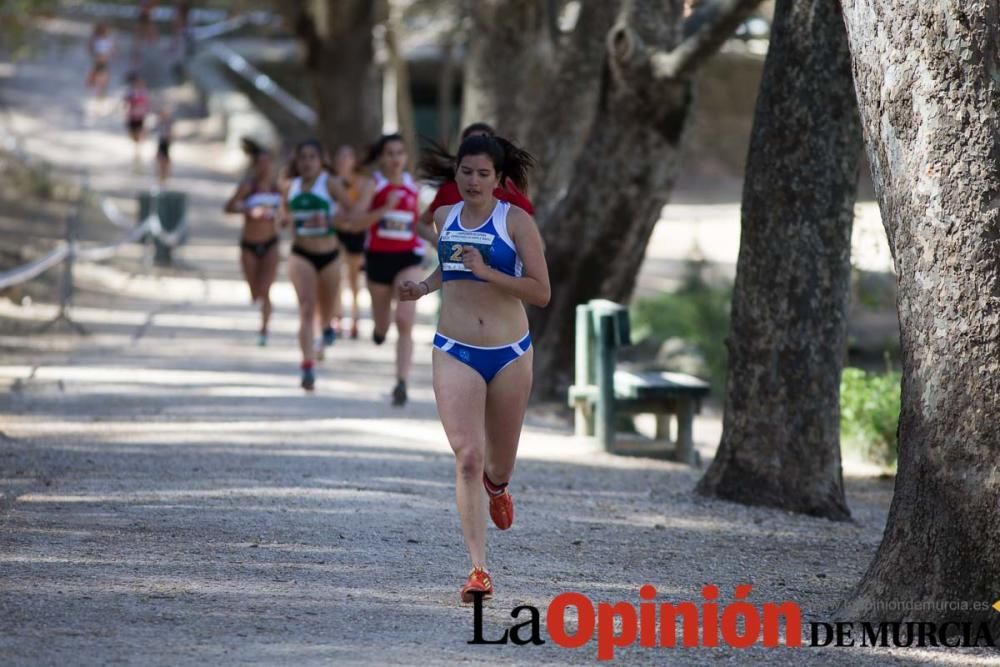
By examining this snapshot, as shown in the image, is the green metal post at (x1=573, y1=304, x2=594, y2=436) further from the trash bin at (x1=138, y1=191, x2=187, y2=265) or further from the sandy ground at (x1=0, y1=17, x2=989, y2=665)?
the trash bin at (x1=138, y1=191, x2=187, y2=265)

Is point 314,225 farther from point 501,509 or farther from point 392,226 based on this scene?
point 501,509

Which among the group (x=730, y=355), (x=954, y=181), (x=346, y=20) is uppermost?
(x=346, y=20)

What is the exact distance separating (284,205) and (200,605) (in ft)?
27.5

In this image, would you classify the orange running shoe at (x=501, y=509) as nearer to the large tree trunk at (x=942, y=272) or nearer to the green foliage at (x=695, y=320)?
the large tree trunk at (x=942, y=272)

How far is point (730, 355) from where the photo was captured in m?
11.0

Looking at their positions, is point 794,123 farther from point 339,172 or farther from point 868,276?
point 868,276

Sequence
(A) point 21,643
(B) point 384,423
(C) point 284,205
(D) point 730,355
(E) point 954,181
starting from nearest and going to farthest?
(A) point 21,643 < (E) point 954,181 < (D) point 730,355 < (B) point 384,423 < (C) point 284,205

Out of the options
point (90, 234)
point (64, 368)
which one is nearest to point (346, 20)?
point (90, 234)

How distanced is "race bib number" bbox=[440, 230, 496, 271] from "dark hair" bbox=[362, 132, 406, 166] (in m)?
6.37

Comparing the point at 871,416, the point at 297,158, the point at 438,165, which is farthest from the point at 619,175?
the point at 438,165

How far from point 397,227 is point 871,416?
410cm

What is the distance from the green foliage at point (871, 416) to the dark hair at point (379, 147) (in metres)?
4.04

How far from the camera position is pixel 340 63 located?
A: 2977 cm

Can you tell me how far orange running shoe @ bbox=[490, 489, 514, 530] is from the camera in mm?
7844
